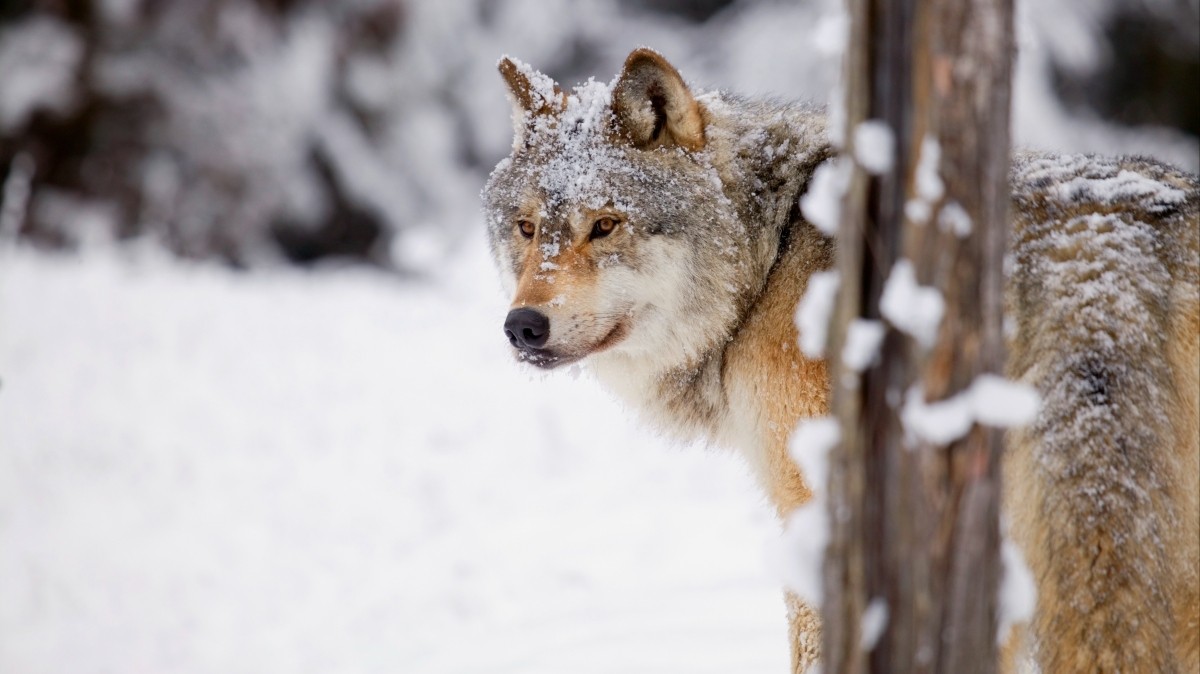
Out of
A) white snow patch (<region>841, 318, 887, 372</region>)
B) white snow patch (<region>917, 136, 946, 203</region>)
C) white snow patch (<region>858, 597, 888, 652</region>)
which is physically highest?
white snow patch (<region>917, 136, 946, 203</region>)

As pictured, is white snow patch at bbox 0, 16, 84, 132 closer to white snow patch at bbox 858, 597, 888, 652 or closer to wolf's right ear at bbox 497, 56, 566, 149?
wolf's right ear at bbox 497, 56, 566, 149

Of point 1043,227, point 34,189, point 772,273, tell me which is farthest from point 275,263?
point 1043,227

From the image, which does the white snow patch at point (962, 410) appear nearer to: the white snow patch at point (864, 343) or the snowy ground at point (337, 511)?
the white snow patch at point (864, 343)

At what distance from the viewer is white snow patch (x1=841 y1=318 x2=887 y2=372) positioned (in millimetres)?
1432

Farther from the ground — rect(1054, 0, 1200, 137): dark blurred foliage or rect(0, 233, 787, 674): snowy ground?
rect(1054, 0, 1200, 137): dark blurred foliage

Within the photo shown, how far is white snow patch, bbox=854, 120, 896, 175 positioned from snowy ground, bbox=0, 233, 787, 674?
2.12 meters

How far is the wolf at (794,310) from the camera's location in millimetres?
1803

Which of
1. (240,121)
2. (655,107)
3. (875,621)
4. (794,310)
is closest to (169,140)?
(240,121)

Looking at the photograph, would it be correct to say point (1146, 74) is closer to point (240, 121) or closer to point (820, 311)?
point (820, 311)

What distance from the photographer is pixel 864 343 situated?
1431 mm

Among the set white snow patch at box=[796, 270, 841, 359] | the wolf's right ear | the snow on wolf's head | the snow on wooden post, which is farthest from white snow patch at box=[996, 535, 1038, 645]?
the wolf's right ear

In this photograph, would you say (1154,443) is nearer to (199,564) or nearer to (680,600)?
(680,600)

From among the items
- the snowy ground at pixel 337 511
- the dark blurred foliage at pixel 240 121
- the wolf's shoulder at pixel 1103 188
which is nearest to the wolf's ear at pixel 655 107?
the snowy ground at pixel 337 511

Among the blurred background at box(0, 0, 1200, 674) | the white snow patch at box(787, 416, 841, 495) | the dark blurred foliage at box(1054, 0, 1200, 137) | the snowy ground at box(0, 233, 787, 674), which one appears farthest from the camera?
the dark blurred foliage at box(1054, 0, 1200, 137)
